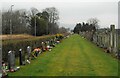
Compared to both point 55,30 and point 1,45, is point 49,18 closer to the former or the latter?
point 55,30

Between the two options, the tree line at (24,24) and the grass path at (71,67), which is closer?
the grass path at (71,67)

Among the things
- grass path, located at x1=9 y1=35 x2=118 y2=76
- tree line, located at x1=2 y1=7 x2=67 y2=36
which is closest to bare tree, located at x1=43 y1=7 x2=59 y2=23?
tree line, located at x1=2 y1=7 x2=67 y2=36

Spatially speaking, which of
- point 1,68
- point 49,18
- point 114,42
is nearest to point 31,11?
point 49,18

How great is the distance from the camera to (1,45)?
1784cm

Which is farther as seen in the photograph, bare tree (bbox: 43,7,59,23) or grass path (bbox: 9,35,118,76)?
bare tree (bbox: 43,7,59,23)

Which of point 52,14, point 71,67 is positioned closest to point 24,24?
point 52,14

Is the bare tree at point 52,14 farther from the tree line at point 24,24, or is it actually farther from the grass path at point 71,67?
the grass path at point 71,67

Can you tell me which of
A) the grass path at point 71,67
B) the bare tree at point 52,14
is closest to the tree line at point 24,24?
the bare tree at point 52,14

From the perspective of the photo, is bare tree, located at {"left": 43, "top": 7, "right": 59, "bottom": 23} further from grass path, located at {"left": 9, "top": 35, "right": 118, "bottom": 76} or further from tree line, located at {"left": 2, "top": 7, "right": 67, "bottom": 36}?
grass path, located at {"left": 9, "top": 35, "right": 118, "bottom": 76}

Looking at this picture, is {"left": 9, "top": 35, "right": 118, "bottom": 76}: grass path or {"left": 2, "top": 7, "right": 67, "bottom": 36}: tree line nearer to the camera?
{"left": 9, "top": 35, "right": 118, "bottom": 76}: grass path

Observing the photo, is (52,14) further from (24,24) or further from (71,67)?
(71,67)

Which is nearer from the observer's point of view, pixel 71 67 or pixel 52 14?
pixel 71 67

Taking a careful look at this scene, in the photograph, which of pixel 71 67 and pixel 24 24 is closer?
pixel 71 67

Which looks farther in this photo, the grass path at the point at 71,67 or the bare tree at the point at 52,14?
the bare tree at the point at 52,14
